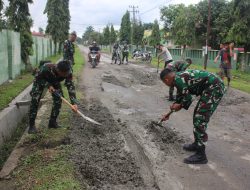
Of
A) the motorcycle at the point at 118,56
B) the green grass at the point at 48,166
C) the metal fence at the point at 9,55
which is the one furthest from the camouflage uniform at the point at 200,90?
the motorcycle at the point at 118,56

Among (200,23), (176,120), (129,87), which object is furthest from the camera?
(200,23)

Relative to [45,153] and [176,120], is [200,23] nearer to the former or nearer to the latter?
[176,120]

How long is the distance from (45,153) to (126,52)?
2496 cm

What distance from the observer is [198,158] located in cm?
596

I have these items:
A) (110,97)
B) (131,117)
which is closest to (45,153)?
(131,117)

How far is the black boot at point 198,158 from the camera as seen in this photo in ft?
19.5

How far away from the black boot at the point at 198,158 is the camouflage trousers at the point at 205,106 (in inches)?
4.2

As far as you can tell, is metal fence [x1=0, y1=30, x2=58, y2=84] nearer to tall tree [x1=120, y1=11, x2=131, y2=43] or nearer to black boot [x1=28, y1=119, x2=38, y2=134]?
black boot [x1=28, y1=119, x2=38, y2=134]

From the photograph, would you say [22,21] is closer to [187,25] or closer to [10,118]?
[10,118]

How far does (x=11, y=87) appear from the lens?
12.4 meters

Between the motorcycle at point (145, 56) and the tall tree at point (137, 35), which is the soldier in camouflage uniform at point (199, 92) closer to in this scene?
the motorcycle at point (145, 56)

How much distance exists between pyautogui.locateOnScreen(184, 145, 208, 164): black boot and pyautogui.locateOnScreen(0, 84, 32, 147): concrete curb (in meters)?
3.58

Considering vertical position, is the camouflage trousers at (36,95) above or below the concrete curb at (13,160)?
above

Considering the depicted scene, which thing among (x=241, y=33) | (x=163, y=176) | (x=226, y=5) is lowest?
(x=163, y=176)
